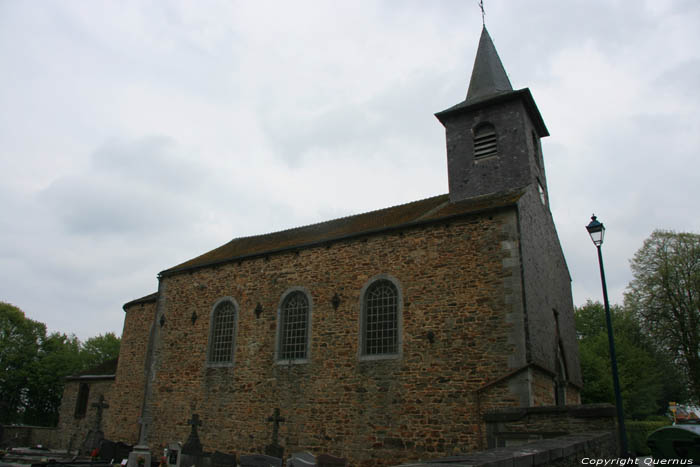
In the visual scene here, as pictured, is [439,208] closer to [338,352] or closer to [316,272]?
[316,272]

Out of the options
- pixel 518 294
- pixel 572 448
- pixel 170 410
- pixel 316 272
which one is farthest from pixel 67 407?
pixel 572 448

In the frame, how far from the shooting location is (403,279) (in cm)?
1358

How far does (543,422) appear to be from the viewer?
9.66m

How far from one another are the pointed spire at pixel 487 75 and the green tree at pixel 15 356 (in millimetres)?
36956

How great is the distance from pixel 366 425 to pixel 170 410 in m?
8.41

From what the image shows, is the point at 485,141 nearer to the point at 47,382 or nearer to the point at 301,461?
the point at 301,461

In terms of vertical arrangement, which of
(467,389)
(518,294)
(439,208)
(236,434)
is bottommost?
(236,434)

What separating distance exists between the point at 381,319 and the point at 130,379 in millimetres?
12705

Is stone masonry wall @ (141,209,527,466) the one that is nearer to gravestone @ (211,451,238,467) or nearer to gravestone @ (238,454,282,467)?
gravestone @ (211,451,238,467)

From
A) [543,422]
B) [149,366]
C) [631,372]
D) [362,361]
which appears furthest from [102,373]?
[631,372]

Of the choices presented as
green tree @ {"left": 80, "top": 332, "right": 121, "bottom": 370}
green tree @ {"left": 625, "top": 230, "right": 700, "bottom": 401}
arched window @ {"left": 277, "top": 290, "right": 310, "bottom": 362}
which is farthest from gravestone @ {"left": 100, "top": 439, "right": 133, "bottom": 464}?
green tree @ {"left": 80, "top": 332, "right": 121, "bottom": 370}

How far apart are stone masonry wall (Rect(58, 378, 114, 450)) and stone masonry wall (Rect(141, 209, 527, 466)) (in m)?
6.17

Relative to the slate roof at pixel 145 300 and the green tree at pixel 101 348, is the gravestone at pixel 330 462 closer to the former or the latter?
the slate roof at pixel 145 300

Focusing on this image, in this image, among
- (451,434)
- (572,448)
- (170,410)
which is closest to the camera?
(572,448)
